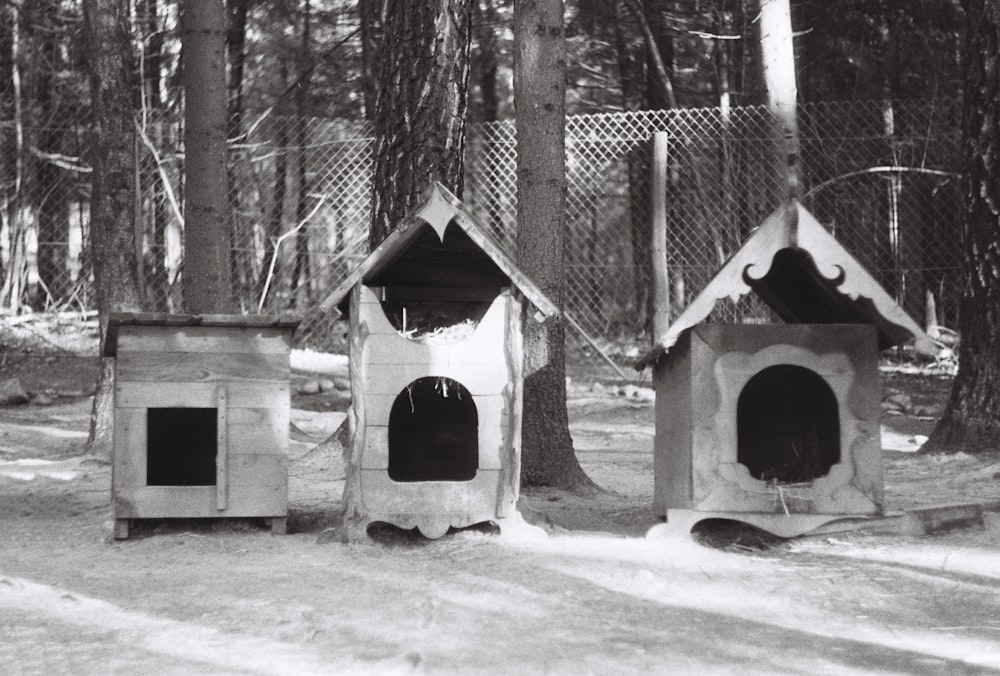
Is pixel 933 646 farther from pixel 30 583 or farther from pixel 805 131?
pixel 805 131

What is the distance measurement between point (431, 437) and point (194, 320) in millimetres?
1505

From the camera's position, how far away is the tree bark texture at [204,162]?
8.80 m

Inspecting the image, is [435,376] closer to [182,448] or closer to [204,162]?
[182,448]

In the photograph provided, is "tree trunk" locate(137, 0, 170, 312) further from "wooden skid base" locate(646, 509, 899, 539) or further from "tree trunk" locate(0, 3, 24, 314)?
"wooden skid base" locate(646, 509, 899, 539)

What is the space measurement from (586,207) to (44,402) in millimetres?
6144

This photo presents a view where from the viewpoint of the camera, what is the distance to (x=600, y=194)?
13.0 meters

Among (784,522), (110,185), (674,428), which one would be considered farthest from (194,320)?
(110,185)

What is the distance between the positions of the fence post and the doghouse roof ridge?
590cm

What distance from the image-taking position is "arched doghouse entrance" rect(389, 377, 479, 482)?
21.3 ft

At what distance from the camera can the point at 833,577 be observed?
4727 mm

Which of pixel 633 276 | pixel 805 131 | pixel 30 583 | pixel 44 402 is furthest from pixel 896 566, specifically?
pixel 44 402

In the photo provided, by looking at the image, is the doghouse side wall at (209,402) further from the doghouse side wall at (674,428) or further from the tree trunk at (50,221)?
the tree trunk at (50,221)

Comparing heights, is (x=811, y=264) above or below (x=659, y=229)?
below

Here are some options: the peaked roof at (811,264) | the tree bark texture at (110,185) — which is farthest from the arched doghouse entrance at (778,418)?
the tree bark texture at (110,185)
